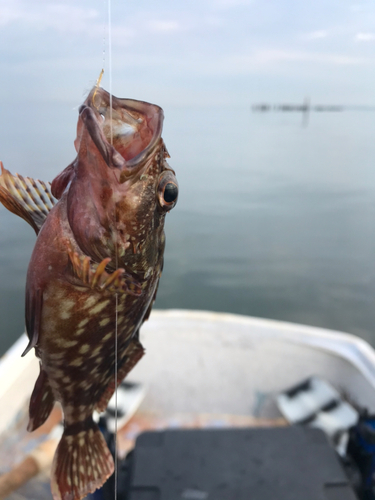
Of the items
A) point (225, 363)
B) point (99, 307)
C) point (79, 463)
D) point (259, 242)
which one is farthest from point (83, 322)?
point (259, 242)

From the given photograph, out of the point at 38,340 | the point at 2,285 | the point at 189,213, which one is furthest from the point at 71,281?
the point at 189,213

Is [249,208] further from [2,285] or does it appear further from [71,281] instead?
[71,281]

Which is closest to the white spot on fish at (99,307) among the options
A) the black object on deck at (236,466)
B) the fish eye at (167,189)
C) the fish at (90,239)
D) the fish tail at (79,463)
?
the fish at (90,239)

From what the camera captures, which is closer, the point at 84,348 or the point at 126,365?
the point at 84,348

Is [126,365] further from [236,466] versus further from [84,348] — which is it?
[236,466]

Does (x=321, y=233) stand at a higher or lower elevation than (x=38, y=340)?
lower

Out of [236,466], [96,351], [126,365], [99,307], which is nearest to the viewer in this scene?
[99,307]

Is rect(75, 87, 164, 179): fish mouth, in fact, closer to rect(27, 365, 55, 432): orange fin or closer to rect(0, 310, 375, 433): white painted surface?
rect(27, 365, 55, 432): orange fin
